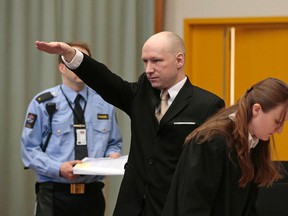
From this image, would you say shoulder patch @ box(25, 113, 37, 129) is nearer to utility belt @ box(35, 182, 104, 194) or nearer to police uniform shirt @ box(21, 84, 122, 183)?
police uniform shirt @ box(21, 84, 122, 183)

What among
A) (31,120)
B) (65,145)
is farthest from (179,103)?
(31,120)

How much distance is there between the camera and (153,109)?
9.59 ft

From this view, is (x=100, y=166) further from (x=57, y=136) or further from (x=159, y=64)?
(x=159, y=64)

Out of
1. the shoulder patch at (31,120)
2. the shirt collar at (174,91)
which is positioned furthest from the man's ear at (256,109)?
the shoulder patch at (31,120)

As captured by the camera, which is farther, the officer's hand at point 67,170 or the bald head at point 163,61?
the officer's hand at point 67,170

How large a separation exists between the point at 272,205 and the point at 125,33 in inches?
114

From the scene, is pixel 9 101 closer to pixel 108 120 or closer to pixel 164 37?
pixel 108 120

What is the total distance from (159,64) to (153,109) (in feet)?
0.73

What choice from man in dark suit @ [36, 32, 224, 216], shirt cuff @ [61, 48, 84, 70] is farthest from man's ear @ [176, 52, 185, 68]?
shirt cuff @ [61, 48, 84, 70]

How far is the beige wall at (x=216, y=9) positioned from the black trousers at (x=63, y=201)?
2.52 metres

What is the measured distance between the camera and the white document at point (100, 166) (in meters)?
3.41

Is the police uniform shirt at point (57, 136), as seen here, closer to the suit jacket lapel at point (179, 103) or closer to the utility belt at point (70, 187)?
the utility belt at point (70, 187)

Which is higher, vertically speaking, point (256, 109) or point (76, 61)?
point (76, 61)

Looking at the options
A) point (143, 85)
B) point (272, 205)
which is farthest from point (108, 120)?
point (272, 205)
